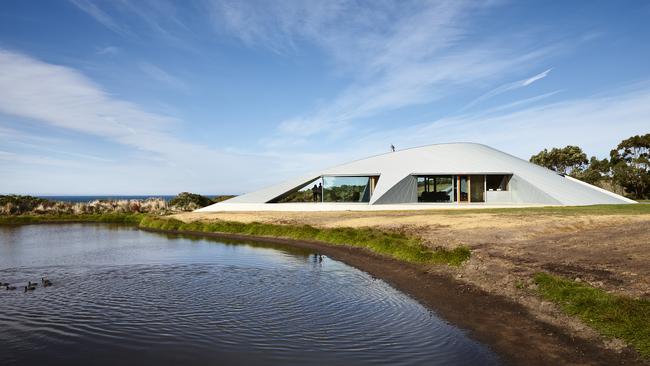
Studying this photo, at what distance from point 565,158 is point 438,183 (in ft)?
97.4

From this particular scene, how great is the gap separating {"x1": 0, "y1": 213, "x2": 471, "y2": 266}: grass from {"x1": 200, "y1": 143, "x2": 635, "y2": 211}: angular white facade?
5.70 meters

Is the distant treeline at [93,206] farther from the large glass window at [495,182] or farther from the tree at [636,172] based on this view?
the tree at [636,172]

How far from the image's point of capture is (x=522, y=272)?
10344 mm

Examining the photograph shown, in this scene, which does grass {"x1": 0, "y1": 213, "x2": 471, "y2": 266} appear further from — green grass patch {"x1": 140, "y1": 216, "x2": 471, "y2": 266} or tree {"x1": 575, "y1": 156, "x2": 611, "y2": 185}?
tree {"x1": 575, "y1": 156, "x2": 611, "y2": 185}

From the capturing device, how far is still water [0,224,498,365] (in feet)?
21.6

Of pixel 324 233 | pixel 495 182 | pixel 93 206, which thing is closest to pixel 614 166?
pixel 495 182

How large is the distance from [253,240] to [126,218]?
20.2m

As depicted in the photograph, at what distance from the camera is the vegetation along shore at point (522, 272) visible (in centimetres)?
671

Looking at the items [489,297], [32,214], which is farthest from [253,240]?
[32,214]

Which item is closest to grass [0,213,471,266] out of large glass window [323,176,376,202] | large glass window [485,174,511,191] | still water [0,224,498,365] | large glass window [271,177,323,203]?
still water [0,224,498,365]

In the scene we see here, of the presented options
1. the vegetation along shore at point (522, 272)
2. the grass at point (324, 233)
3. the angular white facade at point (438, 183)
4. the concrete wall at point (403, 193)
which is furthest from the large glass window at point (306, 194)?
the vegetation along shore at point (522, 272)

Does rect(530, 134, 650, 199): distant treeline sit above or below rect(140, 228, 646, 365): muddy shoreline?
above

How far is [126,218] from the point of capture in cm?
3684

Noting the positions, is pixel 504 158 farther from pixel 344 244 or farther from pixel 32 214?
pixel 32 214
